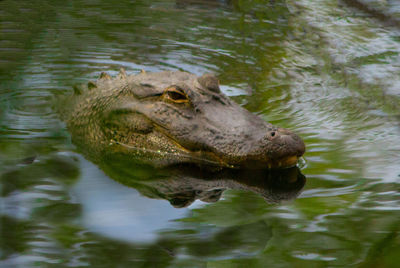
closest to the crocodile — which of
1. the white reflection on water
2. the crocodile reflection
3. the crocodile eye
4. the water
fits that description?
the crocodile eye

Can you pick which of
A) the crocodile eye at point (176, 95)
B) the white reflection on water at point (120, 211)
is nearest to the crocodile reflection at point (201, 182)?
the white reflection on water at point (120, 211)

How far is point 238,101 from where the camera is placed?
6.28m

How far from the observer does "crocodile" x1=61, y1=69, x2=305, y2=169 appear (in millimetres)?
4062

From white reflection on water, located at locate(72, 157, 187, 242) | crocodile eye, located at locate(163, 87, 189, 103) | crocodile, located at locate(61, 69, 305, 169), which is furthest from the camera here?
crocodile eye, located at locate(163, 87, 189, 103)

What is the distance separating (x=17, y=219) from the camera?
3.33 meters

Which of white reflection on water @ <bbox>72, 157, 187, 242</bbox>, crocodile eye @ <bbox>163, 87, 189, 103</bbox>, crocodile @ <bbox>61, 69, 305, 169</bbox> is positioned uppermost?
crocodile eye @ <bbox>163, 87, 189, 103</bbox>

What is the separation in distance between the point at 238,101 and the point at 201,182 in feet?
7.97

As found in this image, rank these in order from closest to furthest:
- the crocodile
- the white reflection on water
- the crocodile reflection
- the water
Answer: the water, the white reflection on water, the crocodile reflection, the crocodile

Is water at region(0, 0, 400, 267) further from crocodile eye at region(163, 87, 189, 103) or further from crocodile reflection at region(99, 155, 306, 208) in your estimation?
crocodile eye at region(163, 87, 189, 103)

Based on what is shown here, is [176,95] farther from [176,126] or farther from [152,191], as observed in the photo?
[152,191]

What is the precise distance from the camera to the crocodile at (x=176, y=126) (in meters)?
4.06

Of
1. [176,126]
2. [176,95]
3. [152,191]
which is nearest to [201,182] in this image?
[152,191]

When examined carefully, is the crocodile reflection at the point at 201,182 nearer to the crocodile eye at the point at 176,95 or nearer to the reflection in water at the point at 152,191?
the reflection in water at the point at 152,191

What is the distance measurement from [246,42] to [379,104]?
11.0ft
